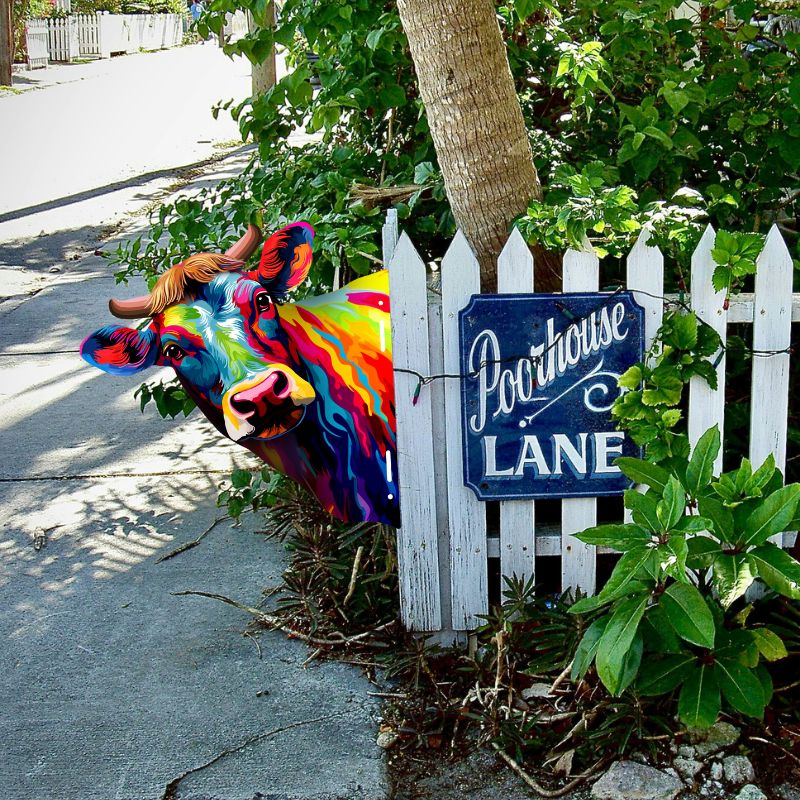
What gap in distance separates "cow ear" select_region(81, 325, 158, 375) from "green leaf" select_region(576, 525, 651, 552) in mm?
1404

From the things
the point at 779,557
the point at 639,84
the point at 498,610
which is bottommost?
the point at 498,610

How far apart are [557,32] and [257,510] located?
2.37 m

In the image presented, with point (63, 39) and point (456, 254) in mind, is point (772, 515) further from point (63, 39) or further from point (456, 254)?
point (63, 39)

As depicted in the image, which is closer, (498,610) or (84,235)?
(498,610)

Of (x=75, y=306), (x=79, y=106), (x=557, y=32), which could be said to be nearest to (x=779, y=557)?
(x=557, y=32)

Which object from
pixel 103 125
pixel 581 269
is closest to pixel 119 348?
pixel 581 269

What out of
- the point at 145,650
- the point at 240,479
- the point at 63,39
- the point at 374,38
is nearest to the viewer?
the point at 145,650

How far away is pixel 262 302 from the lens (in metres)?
3.29

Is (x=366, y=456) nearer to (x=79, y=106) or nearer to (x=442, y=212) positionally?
(x=442, y=212)

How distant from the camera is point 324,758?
10.1ft

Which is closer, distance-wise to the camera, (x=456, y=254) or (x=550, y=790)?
(x=550, y=790)

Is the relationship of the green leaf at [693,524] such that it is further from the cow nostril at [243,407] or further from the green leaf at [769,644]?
the cow nostril at [243,407]

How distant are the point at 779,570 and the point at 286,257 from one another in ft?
5.52

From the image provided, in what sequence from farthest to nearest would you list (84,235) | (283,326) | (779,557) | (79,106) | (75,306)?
(79,106) < (84,235) < (75,306) < (283,326) < (779,557)
